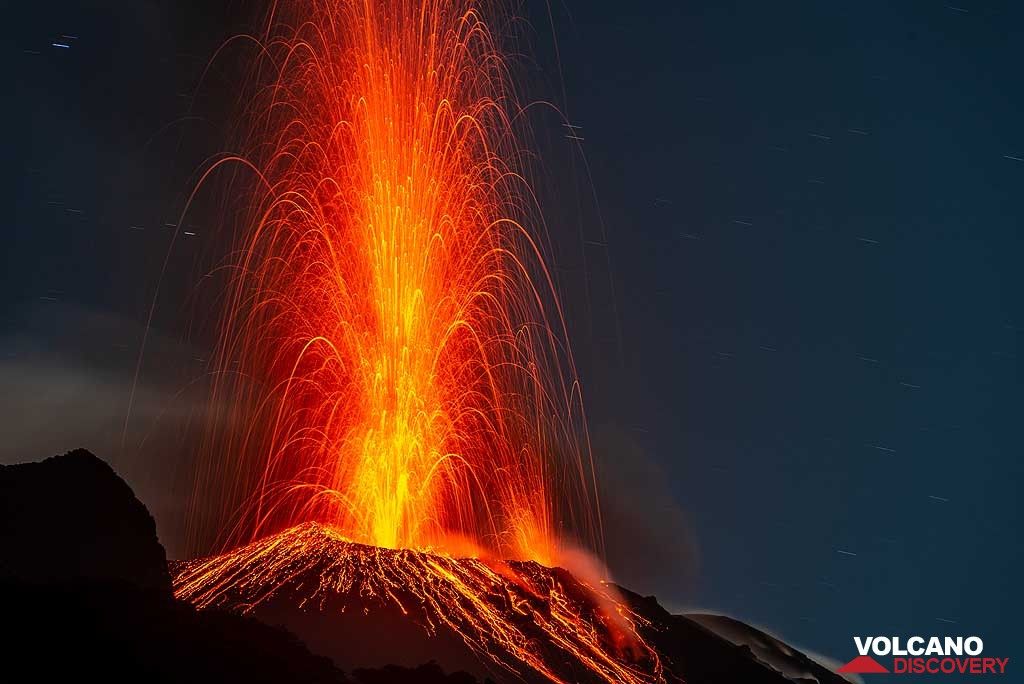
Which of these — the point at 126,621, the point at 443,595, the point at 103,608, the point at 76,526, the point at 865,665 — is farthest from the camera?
the point at 865,665

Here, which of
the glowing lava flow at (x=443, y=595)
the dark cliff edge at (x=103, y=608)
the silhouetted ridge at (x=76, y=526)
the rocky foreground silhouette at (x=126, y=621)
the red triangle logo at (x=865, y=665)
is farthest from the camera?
the red triangle logo at (x=865, y=665)

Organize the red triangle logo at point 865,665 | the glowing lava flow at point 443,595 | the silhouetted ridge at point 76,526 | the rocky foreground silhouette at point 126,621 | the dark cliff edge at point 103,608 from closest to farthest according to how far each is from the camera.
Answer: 1. the dark cliff edge at point 103,608
2. the rocky foreground silhouette at point 126,621
3. the silhouetted ridge at point 76,526
4. the glowing lava flow at point 443,595
5. the red triangle logo at point 865,665

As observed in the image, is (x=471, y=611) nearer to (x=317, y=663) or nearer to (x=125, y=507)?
(x=317, y=663)

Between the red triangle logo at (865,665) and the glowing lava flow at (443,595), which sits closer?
the glowing lava flow at (443,595)

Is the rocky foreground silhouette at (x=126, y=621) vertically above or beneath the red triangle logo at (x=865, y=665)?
above

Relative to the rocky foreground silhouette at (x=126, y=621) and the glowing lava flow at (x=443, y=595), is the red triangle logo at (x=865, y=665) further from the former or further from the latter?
the rocky foreground silhouette at (x=126, y=621)

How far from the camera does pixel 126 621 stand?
24594 millimetres

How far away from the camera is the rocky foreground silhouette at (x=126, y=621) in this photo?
2302cm

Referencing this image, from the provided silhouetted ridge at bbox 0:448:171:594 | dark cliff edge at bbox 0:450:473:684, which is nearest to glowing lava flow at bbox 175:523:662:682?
dark cliff edge at bbox 0:450:473:684

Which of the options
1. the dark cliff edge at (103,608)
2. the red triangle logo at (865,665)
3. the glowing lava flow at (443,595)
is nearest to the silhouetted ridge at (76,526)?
the dark cliff edge at (103,608)

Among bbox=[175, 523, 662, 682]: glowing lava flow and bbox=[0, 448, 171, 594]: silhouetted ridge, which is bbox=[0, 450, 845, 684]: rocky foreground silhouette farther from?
bbox=[175, 523, 662, 682]: glowing lava flow

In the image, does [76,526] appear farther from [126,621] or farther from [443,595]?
[443,595]

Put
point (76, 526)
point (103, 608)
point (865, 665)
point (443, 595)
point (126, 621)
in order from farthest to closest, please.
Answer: point (865, 665) < point (443, 595) < point (76, 526) < point (126, 621) < point (103, 608)

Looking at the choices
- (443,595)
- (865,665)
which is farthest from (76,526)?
(865,665)
